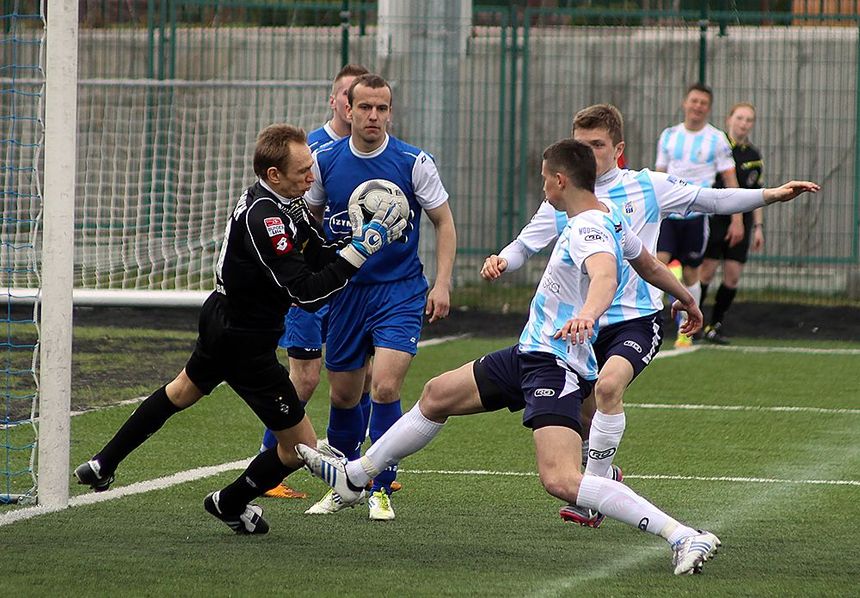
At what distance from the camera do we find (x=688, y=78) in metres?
17.4

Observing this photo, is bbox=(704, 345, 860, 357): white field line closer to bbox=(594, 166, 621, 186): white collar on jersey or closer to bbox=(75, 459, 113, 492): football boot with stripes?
bbox=(594, 166, 621, 186): white collar on jersey

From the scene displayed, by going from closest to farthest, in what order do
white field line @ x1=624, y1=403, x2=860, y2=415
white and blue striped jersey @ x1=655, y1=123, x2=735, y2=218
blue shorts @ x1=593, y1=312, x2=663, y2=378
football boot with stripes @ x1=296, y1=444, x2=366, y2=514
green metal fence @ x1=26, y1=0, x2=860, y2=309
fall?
1. football boot with stripes @ x1=296, y1=444, x2=366, y2=514
2. blue shorts @ x1=593, y1=312, x2=663, y2=378
3. white field line @ x1=624, y1=403, x2=860, y2=415
4. white and blue striped jersey @ x1=655, y1=123, x2=735, y2=218
5. green metal fence @ x1=26, y1=0, x2=860, y2=309

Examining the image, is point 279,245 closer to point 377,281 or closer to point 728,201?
point 377,281

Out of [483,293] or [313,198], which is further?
[483,293]

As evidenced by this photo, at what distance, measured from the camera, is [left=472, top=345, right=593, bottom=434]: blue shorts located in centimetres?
581

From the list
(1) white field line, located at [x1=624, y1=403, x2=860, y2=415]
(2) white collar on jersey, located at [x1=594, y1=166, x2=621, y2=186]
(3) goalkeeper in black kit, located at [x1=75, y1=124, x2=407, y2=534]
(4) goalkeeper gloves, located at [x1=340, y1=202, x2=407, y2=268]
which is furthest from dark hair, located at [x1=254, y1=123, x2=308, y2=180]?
(1) white field line, located at [x1=624, y1=403, x2=860, y2=415]

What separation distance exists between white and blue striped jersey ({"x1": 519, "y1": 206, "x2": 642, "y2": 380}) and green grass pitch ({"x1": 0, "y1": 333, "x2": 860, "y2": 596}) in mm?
813

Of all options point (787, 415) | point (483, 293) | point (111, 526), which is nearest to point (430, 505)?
point (111, 526)

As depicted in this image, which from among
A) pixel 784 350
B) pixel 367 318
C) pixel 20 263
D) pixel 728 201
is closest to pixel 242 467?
pixel 367 318

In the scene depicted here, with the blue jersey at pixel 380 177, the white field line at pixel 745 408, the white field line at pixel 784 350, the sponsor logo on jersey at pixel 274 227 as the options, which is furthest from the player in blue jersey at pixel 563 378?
the white field line at pixel 784 350

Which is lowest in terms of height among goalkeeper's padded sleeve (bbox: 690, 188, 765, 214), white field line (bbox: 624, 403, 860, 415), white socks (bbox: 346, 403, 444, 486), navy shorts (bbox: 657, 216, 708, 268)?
white field line (bbox: 624, 403, 860, 415)

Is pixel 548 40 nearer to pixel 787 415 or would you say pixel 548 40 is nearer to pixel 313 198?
pixel 787 415

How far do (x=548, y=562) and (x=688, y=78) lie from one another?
1233 cm

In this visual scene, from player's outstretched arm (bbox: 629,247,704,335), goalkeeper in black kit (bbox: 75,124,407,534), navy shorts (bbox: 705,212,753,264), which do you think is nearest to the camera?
goalkeeper in black kit (bbox: 75,124,407,534)
